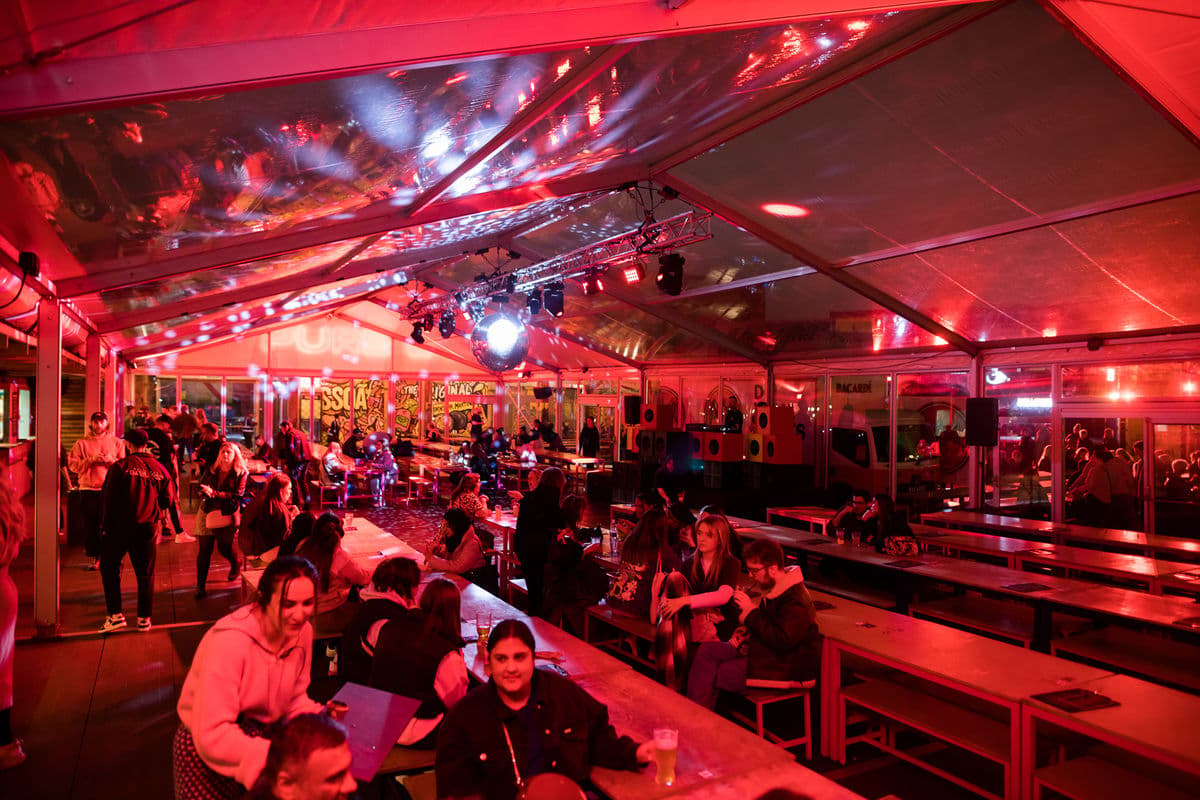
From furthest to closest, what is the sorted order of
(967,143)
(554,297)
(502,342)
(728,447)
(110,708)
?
1. (728,447)
2. (554,297)
3. (502,342)
4. (967,143)
5. (110,708)

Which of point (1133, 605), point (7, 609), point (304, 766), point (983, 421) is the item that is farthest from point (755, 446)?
point (304, 766)

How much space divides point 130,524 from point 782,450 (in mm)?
9185

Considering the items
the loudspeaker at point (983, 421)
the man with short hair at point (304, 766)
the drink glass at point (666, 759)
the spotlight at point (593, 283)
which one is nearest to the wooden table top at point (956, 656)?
the drink glass at point (666, 759)

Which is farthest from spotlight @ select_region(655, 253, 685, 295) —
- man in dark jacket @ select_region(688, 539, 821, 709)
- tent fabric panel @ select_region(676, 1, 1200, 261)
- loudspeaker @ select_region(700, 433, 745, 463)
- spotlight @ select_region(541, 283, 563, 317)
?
loudspeaker @ select_region(700, 433, 745, 463)

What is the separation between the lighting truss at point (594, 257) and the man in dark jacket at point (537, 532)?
3.11m

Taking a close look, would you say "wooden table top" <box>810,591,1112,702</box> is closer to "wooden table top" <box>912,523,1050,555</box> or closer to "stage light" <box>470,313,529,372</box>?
"wooden table top" <box>912,523,1050,555</box>

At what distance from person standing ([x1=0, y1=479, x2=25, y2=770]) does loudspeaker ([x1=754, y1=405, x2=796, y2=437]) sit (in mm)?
10148

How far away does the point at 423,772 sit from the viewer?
2783mm

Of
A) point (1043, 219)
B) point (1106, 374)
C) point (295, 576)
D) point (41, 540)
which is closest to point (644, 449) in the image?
point (1106, 374)

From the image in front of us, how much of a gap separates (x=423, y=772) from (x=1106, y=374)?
357 inches

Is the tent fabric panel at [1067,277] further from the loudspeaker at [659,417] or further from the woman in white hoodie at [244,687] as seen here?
the woman in white hoodie at [244,687]

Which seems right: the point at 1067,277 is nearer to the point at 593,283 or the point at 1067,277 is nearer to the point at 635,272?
the point at 635,272

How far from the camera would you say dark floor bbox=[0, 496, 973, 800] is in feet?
11.8

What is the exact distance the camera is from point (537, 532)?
5.50m
